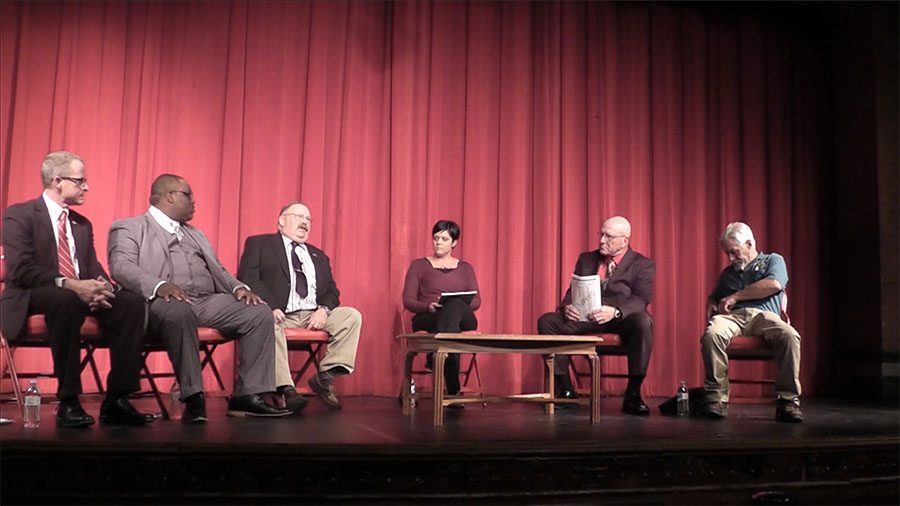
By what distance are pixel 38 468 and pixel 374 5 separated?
12.6 ft

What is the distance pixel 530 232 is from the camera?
5.85 metres

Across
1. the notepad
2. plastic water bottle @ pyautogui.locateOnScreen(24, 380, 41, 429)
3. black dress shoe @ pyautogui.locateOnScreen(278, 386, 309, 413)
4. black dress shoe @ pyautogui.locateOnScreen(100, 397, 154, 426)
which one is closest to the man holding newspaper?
the notepad

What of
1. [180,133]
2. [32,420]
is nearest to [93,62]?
[180,133]

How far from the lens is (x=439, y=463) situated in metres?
2.83

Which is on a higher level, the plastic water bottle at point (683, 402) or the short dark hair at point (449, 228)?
the short dark hair at point (449, 228)

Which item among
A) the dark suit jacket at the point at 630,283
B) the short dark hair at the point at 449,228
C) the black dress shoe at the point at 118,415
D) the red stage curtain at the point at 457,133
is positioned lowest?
the black dress shoe at the point at 118,415

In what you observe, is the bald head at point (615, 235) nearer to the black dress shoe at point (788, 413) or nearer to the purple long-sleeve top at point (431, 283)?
the purple long-sleeve top at point (431, 283)

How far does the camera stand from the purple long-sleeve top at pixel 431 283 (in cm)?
490

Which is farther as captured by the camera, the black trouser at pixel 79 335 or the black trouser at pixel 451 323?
the black trouser at pixel 451 323

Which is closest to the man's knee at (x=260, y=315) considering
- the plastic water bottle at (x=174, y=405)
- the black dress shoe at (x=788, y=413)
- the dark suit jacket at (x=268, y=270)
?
the plastic water bottle at (x=174, y=405)

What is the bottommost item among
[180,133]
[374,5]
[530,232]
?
[530,232]

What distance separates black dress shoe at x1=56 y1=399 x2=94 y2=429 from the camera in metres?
3.16

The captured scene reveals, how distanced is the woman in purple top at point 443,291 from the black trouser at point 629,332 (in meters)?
0.51

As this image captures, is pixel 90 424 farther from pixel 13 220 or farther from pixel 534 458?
pixel 534 458
